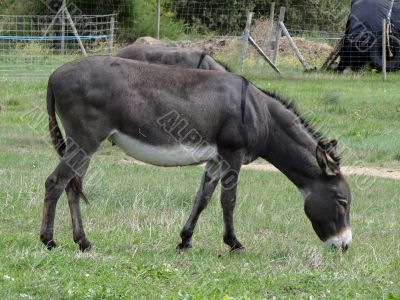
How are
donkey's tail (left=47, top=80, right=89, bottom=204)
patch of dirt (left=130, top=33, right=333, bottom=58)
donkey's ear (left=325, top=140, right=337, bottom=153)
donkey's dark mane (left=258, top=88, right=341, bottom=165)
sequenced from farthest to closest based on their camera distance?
patch of dirt (left=130, top=33, right=333, bottom=58) < donkey's dark mane (left=258, top=88, right=341, bottom=165) < donkey's ear (left=325, top=140, right=337, bottom=153) < donkey's tail (left=47, top=80, right=89, bottom=204)

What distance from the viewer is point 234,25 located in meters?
36.3

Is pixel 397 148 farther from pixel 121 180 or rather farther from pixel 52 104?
pixel 52 104

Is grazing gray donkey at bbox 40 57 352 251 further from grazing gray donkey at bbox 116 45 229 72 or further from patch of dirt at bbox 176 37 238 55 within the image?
patch of dirt at bbox 176 37 238 55

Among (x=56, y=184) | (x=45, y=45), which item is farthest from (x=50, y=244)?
(x=45, y=45)

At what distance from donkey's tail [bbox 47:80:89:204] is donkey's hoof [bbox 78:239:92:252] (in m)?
0.48

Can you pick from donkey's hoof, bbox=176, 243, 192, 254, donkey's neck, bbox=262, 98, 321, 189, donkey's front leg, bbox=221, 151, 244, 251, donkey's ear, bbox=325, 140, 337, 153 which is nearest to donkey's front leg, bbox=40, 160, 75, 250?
donkey's hoof, bbox=176, 243, 192, 254

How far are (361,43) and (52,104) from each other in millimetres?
18312

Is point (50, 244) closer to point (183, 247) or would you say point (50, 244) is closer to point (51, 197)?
point (51, 197)

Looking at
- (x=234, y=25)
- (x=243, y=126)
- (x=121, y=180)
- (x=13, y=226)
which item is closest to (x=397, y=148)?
(x=121, y=180)

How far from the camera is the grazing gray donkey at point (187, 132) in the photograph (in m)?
7.66

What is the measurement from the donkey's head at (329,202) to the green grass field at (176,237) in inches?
10.0

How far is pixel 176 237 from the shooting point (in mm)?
8547

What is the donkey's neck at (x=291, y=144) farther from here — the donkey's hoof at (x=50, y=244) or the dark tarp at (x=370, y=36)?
the dark tarp at (x=370, y=36)

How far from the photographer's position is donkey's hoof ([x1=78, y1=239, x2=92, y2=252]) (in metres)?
7.62
